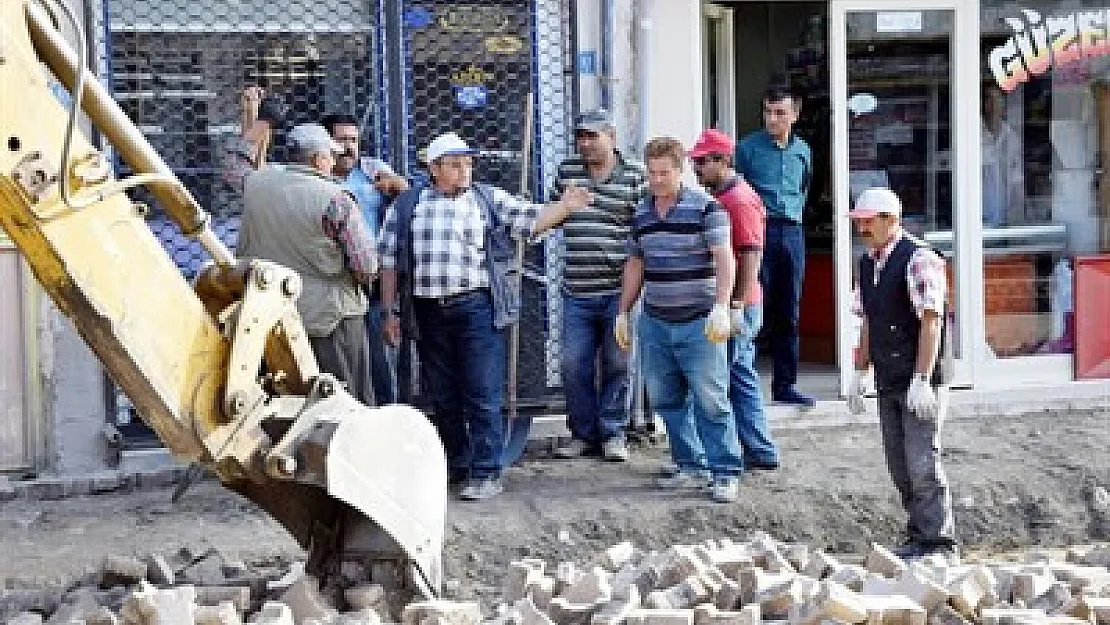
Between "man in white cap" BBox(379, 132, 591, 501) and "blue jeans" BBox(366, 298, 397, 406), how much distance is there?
346 millimetres

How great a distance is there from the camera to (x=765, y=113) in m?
10.6

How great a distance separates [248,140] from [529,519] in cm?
256

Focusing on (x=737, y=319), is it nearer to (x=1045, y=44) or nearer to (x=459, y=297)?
(x=459, y=297)

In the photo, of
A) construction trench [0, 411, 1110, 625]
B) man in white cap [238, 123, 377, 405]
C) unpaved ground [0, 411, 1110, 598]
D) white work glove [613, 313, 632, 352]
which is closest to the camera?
construction trench [0, 411, 1110, 625]

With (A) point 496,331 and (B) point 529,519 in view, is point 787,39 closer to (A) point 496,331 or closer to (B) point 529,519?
(A) point 496,331

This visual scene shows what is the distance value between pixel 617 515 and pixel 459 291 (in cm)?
140

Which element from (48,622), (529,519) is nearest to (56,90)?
(48,622)

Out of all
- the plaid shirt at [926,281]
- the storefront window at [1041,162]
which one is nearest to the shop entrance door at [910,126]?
the storefront window at [1041,162]

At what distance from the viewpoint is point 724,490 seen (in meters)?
8.55

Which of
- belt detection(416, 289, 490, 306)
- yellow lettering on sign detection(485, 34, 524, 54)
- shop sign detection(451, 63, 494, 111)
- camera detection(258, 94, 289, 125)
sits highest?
yellow lettering on sign detection(485, 34, 524, 54)

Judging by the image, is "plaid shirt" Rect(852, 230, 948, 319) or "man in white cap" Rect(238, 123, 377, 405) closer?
"plaid shirt" Rect(852, 230, 948, 319)

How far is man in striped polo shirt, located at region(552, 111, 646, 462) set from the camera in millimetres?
9031

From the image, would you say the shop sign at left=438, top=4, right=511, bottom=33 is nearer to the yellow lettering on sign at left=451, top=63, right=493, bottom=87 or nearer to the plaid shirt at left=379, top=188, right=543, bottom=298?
the yellow lettering on sign at left=451, top=63, right=493, bottom=87

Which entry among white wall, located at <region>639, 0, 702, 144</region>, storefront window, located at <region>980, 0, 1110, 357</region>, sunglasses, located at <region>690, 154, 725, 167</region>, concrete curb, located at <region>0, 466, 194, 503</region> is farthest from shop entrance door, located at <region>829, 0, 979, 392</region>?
concrete curb, located at <region>0, 466, 194, 503</region>
